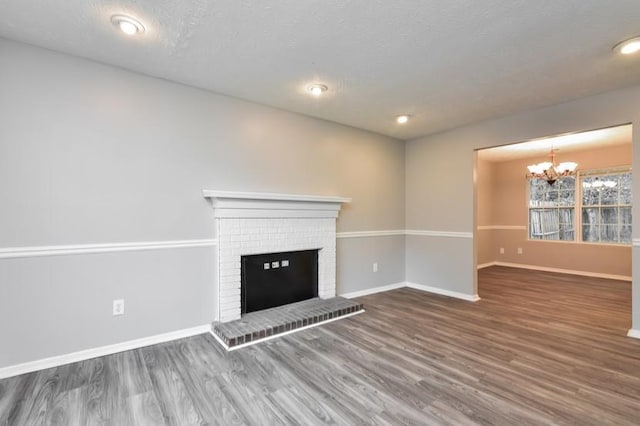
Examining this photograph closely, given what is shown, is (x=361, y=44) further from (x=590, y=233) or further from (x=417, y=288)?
(x=590, y=233)

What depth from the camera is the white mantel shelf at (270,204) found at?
3059 mm

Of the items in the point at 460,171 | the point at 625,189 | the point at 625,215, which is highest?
the point at 460,171

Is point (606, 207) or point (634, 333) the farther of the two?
point (606, 207)

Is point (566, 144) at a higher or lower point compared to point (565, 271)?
higher

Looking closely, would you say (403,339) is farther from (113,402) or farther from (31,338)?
(31,338)

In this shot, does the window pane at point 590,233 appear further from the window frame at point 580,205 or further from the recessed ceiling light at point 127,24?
the recessed ceiling light at point 127,24

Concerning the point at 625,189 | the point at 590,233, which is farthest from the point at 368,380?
the point at 625,189

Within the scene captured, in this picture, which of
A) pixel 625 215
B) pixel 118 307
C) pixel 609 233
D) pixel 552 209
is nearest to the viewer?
pixel 118 307

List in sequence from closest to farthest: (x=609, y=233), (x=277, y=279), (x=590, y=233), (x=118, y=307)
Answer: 1. (x=118, y=307)
2. (x=277, y=279)
3. (x=609, y=233)
4. (x=590, y=233)

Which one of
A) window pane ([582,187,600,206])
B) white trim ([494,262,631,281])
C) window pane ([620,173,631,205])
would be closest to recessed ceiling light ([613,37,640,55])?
window pane ([620,173,631,205])

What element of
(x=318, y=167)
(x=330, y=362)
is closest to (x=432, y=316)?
(x=330, y=362)

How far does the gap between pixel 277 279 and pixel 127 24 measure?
274 cm

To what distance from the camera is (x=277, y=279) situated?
358 cm

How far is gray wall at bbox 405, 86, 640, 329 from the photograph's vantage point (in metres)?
3.06
